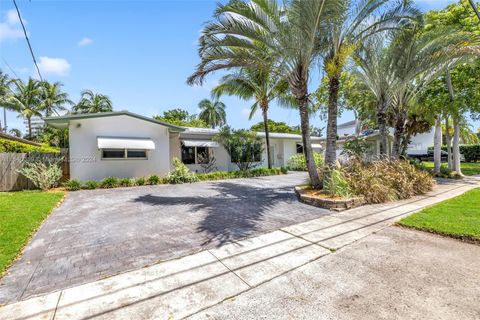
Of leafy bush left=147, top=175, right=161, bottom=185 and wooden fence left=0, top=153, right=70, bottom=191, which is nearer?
wooden fence left=0, top=153, right=70, bottom=191

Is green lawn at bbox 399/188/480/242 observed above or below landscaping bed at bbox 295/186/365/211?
below

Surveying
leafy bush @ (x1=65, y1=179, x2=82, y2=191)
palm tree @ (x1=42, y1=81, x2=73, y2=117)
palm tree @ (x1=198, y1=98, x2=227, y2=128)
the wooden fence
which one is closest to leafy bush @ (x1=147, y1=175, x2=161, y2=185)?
leafy bush @ (x1=65, y1=179, x2=82, y2=191)

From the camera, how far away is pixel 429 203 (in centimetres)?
800

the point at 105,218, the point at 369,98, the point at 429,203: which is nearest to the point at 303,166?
the point at 369,98

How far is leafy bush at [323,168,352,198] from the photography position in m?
8.19

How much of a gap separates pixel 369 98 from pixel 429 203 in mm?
12057

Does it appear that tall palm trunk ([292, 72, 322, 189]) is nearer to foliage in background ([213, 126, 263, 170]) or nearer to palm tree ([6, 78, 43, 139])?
foliage in background ([213, 126, 263, 170])

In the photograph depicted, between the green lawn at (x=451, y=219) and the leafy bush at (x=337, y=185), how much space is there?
2.12 metres

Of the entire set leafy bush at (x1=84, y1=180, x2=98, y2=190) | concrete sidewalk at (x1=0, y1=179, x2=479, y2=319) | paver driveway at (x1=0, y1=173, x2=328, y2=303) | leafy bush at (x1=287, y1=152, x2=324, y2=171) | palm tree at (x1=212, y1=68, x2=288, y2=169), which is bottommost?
concrete sidewalk at (x1=0, y1=179, x2=479, y2=319)

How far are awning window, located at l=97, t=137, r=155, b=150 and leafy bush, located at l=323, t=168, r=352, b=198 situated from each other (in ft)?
36.1

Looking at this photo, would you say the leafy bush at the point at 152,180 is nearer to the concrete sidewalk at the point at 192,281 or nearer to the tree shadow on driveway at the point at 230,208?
the tree shadow on driveway at the point at 230,208

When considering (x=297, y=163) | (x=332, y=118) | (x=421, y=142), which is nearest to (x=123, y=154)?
(x=332, y=118)

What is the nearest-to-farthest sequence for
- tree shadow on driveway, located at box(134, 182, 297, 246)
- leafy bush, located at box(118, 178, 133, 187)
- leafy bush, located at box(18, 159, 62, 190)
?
tree shadow on driveway, located at box(134, 182, 297, 246)
leafy bush, located at box(18, 159, 62, 190)
leafy bush, located at box(118, 178, 133, 187)

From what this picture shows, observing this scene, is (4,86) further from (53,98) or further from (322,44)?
(322,44)
